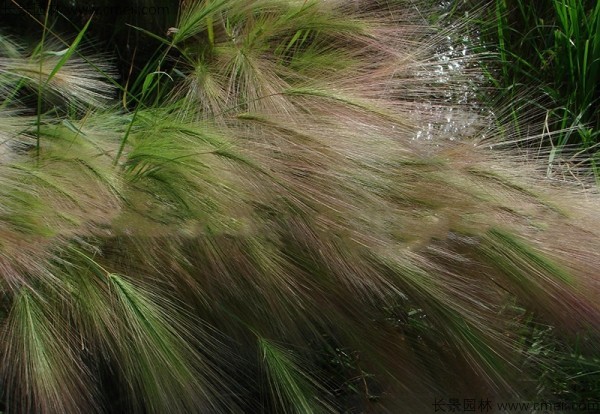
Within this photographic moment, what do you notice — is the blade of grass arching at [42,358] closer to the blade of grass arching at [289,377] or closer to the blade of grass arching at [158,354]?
the blade of grass arching at [158,354]

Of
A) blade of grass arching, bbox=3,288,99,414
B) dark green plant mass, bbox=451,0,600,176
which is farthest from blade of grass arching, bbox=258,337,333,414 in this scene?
dark green plant mass, bbox=451,0,600,176

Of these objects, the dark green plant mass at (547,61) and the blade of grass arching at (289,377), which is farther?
the dark green plant mass at (547,61)

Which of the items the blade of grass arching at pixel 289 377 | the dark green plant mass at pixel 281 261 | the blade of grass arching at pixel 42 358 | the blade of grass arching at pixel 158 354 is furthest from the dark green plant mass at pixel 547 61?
the blade of grass arching at pixel 42 358

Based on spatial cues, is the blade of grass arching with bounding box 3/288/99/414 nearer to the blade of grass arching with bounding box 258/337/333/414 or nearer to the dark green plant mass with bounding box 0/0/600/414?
the dark green plant mass with bounding box 0/0/600/414

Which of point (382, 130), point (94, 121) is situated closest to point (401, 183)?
point (382, 130)

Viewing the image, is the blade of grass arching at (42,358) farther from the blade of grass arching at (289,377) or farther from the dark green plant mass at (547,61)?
the dark green plant mass at (547,61)

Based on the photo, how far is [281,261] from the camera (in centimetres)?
108

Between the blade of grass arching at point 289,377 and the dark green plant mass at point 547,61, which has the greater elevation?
the dark green plant mass at point 547,61

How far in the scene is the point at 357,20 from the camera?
143 centimetres

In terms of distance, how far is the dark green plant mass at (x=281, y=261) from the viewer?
3.44 ft

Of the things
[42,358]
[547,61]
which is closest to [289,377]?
[42,358]

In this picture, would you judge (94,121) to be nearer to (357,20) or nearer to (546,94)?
(357,20)

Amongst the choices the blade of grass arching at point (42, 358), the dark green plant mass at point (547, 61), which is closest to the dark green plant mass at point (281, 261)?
the blade of grass arching at point (42, 358)

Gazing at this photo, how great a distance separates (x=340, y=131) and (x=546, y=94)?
0.73 meters
